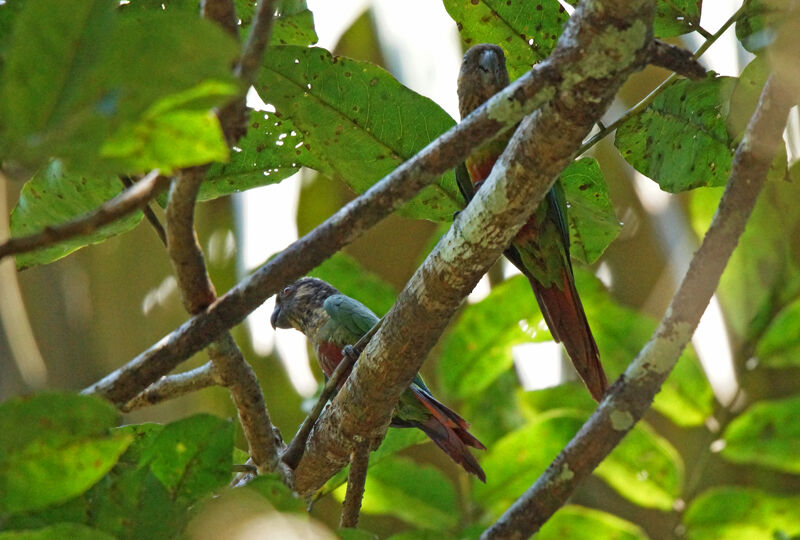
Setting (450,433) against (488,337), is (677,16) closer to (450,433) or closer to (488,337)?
(488,337)

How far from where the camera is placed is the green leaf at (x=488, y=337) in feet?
8.22

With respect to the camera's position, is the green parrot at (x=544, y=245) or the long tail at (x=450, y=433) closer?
the green parrot at (x=544, y=245)

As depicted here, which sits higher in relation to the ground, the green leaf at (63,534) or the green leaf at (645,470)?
the green leaf at (645,470)

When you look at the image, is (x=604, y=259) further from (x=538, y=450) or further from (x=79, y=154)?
(x=79, y=154)

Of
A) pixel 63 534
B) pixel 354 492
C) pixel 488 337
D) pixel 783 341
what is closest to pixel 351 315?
pixel 488 337

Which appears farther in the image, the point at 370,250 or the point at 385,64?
the point at 370,250

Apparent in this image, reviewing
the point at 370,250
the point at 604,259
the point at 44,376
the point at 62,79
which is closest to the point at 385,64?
Answer: the point at 370,250

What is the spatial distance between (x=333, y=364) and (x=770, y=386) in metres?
2.12

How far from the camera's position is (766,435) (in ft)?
7.82

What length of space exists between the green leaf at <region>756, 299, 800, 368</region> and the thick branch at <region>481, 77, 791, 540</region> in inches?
50.4

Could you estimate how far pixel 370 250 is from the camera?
4.52 metres

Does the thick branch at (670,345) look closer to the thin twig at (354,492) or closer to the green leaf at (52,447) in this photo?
the thin twig at (354,492)

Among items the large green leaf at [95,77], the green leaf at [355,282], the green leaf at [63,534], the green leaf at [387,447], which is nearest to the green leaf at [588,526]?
the green leaf at [387,447]

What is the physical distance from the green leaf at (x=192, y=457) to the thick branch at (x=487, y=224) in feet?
1.68
